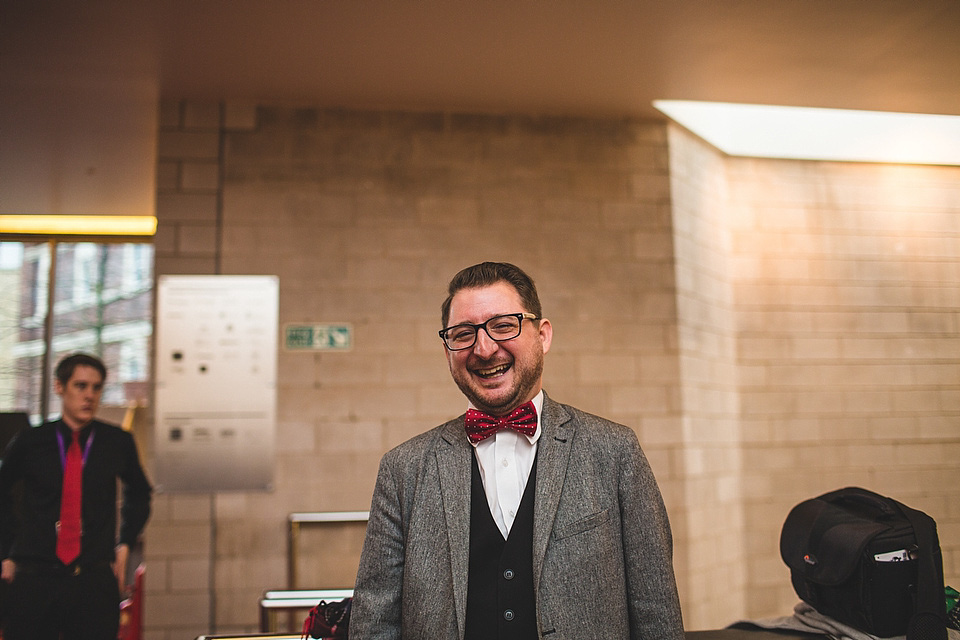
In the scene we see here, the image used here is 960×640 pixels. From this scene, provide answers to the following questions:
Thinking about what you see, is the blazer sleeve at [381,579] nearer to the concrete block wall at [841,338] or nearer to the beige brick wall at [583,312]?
the beige brick wall at [583,312]

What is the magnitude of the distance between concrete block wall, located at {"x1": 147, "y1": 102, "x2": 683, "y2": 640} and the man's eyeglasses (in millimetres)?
2504

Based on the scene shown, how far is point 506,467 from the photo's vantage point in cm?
163

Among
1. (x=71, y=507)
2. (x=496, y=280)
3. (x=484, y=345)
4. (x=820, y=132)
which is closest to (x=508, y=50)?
(x=820, y=132)

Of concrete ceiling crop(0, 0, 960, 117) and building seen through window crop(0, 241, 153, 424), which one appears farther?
building seen through window crop(0, 241, 153, 424)

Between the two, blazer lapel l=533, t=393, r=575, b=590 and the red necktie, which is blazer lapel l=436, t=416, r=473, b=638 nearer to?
blazer lapel l=533, t=393, r=575, b=590

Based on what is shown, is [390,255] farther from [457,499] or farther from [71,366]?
[457,499]

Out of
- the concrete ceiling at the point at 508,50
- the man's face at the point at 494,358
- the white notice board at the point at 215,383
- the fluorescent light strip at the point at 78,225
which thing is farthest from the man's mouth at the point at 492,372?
the fluorescent light strip at the point at 78,225

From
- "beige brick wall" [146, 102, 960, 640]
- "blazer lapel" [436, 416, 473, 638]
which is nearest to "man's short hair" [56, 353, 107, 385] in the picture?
"beige brick wall" [146, 102, 960, 640]

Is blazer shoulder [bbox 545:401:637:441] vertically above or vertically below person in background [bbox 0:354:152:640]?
above

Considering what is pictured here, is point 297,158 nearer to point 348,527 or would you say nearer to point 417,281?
point 417,281

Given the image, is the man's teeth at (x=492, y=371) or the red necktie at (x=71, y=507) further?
the red necktie at (x=71, y=507)

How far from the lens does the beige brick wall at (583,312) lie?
12.9 feet

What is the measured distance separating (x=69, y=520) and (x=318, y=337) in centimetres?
153

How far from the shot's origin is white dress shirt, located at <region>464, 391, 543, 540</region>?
62.8 inches
